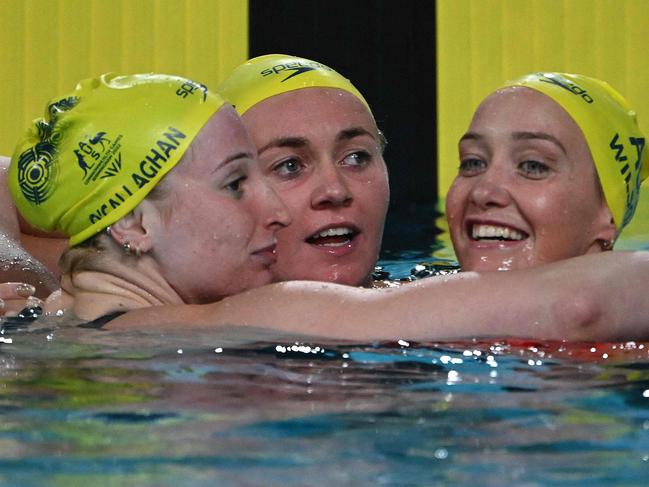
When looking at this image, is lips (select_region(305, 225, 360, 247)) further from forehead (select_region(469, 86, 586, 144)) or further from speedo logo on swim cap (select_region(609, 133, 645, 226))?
speedo logo on swim cap (select_region(609, 133, 645, 226))

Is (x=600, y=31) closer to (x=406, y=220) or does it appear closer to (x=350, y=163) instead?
(x=406, y=220)

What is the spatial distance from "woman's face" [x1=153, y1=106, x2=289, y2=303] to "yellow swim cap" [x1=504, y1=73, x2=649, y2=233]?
38.9 inches

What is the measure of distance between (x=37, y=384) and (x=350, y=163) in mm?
1437

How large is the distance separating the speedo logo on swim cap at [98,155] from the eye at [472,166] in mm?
1065

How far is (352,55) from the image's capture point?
863 centimetres

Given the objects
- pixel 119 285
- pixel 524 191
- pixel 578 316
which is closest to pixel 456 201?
pixel 524 191

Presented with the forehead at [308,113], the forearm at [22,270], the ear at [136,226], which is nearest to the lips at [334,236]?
the forehead at [308,113]

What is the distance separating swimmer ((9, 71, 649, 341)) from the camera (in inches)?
114

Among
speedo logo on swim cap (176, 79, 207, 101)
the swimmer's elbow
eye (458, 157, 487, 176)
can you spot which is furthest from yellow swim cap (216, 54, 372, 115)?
the swimmer's elbow

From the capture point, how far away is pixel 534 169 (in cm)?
350

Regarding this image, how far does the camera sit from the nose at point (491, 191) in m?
3.42

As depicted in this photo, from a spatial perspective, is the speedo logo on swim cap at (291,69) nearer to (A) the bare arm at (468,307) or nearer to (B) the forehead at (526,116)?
(B) the forehead at (526,116)

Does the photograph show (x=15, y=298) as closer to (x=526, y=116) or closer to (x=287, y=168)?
(x=287, y=168)

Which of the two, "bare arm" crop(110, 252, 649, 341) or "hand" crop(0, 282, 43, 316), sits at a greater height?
"hand" crop(0, 282, 43, 316)
